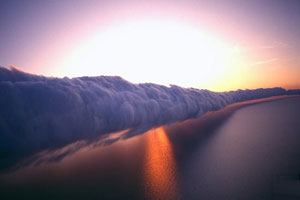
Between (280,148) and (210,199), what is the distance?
2.95 m

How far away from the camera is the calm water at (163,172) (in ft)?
7.14

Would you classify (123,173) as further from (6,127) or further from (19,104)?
(19,104)

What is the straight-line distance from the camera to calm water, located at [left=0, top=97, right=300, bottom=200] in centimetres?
218

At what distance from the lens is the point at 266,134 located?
4828 millimetres

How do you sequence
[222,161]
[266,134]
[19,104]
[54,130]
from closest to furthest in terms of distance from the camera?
[222,161] < [19,104] < [54,130] < [266,134]

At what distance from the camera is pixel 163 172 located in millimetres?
2736

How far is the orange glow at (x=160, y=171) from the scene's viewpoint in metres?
2.19

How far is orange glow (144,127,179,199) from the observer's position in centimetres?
219

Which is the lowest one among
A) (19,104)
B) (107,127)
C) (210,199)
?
(210,199)

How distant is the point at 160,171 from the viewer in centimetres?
278

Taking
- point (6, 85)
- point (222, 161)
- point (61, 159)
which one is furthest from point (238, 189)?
point (6, 85)

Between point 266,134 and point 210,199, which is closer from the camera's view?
point 210,199

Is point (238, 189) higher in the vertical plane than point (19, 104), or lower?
lower

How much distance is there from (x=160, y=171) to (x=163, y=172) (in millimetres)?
69
